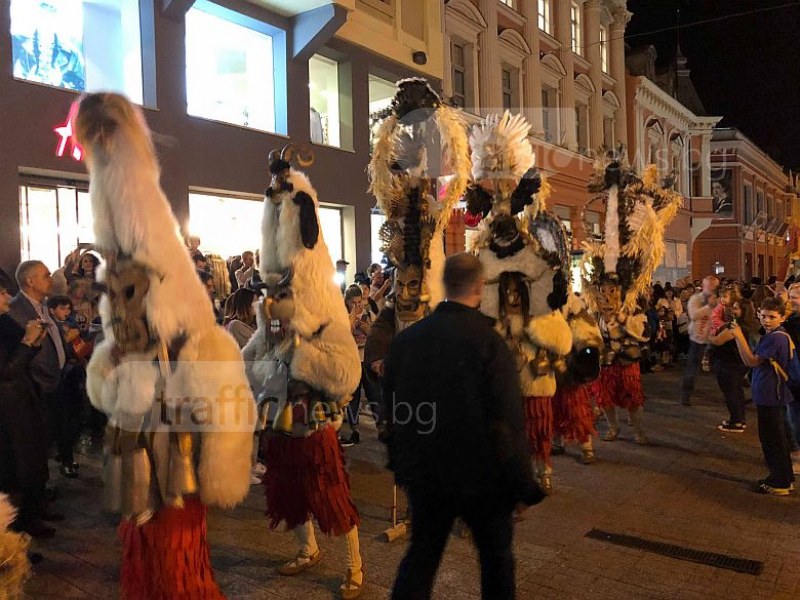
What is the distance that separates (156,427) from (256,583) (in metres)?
1.58

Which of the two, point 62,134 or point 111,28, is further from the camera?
point 111,28

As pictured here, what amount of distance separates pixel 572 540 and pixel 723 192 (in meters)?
34.8

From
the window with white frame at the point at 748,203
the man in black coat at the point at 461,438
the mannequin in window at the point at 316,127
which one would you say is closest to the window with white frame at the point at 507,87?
the mannequin in window at the point at 316,127

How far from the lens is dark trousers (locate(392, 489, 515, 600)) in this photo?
2865 mm

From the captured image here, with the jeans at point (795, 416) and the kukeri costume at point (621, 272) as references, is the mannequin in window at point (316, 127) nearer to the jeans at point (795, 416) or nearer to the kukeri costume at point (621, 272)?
the kukeri costume at point (621, 272)

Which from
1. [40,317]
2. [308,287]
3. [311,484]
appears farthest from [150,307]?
[40,317]

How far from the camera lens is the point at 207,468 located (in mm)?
2852

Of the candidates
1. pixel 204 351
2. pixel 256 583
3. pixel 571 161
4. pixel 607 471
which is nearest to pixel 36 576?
pixel 256 583

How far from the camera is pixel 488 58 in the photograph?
1666 cm

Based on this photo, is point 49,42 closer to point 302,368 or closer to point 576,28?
point 302,368

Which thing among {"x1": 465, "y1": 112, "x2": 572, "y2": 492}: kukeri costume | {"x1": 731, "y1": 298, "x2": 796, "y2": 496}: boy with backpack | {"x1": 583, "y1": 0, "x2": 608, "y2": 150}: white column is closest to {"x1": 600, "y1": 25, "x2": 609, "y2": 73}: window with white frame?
{"x1": 583, "y1": 0, "x2": 608, "y2": 150}: white column

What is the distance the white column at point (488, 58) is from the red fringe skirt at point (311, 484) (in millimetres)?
14023

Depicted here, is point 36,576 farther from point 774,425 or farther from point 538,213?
point 774,425

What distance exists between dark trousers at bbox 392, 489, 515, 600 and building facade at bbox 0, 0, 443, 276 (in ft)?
17.7
